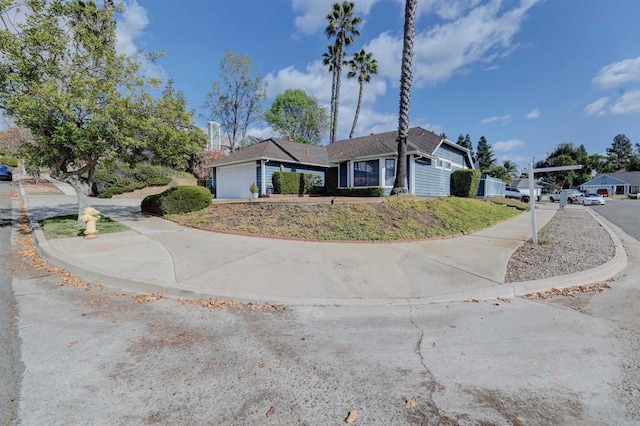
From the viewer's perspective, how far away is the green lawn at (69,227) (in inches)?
353

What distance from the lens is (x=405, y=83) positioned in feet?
45.7

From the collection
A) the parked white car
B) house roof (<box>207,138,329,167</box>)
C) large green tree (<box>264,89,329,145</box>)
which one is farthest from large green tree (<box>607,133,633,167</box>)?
house roof (<box>207,138,329,167</box>)

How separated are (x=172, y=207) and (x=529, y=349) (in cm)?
1284

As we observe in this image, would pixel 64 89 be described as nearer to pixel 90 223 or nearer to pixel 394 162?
pixel 90 223

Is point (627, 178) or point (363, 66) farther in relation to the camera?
point (627, 178)

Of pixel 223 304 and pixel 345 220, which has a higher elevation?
pixel 345 220

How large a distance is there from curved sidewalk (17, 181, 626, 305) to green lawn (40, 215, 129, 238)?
17.6 inches

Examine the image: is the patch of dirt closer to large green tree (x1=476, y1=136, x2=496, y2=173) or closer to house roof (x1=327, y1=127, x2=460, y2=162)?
house roof (x1=327, y1=127, x2=460, y2=162)

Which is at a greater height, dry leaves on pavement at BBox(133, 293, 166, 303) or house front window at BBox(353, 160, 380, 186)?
house front window at BBox(353, 160, 380, 186)

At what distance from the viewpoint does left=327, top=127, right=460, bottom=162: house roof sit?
1802 cm

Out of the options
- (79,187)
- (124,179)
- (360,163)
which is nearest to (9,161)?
(124,179)

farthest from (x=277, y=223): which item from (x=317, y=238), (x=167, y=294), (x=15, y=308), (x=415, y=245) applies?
(x=15, y=308)

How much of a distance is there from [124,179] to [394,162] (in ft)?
69.6

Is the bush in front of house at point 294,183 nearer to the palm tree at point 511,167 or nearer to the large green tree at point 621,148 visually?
the palm tree at point 511,167
